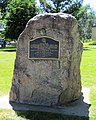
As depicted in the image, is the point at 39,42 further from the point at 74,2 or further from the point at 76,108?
the point at 74,2

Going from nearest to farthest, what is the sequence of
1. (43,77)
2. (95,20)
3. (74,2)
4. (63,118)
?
(63,118) → (43,77) → (74,2) → (95,20)

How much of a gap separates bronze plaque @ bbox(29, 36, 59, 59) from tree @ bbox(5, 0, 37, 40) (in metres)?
31.1

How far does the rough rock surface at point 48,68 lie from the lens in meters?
6.62

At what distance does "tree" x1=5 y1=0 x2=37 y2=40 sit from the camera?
38.1 metres

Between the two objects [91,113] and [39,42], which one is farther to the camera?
[39,42]

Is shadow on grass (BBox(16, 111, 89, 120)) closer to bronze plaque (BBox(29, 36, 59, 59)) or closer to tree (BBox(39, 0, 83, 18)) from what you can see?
bronze plaque (BBox(29, 36, 59, 59))

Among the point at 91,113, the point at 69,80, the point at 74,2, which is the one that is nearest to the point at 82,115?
the point at 91,113

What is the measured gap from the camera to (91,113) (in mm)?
6293

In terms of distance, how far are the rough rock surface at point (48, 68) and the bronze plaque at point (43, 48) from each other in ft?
0.31

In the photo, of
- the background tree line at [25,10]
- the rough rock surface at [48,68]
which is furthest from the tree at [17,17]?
the rough rock surface at [48,68]

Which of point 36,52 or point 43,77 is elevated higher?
point 36,52

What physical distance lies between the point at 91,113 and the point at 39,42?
6.70ft

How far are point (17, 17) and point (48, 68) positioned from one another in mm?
32888

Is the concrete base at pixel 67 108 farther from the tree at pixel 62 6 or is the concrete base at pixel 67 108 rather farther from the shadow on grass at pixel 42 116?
the tree at pixel 62 6
